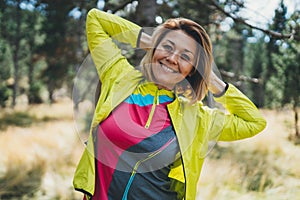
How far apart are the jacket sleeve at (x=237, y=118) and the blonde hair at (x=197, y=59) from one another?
13 cm

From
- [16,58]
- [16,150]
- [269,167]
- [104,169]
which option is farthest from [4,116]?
[104,169]

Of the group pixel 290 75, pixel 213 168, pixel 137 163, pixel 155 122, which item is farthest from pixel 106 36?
pixel 290 75

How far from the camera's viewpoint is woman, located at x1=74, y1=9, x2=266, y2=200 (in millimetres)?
1247

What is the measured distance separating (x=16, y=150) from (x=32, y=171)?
755mm

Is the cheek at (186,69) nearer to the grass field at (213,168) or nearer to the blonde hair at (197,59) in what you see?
the blonde hair at (197,59)

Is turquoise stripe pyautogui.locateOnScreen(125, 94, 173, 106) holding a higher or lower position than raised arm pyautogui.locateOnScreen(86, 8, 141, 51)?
lower

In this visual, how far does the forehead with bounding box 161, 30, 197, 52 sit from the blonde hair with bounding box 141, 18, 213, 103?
0.04ft

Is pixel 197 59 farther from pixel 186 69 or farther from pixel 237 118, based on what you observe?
pixel 237 118

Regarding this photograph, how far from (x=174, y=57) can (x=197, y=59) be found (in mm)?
92

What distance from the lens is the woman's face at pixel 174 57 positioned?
1242mm

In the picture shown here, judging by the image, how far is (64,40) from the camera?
16.6ft

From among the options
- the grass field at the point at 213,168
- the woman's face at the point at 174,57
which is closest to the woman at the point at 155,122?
the woman's face at the point at 174,57

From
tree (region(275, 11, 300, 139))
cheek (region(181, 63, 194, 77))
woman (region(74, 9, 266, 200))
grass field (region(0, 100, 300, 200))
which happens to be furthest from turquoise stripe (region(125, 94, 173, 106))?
tree (region(275, 11, 300, 139))

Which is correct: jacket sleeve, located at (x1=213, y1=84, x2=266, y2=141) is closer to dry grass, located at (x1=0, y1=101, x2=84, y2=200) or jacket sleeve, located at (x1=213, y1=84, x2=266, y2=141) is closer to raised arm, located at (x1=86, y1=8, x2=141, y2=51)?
raised arm, located at (x1=86, y1=8, x2=141, y2=51)
